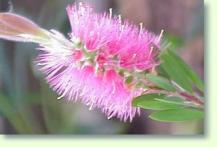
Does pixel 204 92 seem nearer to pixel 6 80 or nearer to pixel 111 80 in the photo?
pixel 111 80

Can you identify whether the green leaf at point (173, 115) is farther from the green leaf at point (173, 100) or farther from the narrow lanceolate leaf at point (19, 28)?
the narrow lanceolate leaf at point (19, 28)

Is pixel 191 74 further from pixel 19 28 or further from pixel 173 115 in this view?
pixel 19 28

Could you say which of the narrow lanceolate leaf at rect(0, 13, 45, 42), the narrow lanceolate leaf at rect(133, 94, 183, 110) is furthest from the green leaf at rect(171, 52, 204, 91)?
the narrow lanceolate leaf at rect(0, 13, 45, 42)

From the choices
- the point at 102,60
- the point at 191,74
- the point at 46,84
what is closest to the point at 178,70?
the point at 191,74

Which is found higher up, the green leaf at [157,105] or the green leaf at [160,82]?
the green leaf at [160,82]

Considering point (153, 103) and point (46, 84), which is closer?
point (153, 103)

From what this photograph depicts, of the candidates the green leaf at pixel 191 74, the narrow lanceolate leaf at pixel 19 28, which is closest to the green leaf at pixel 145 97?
the green leaf at pixel 191 74
